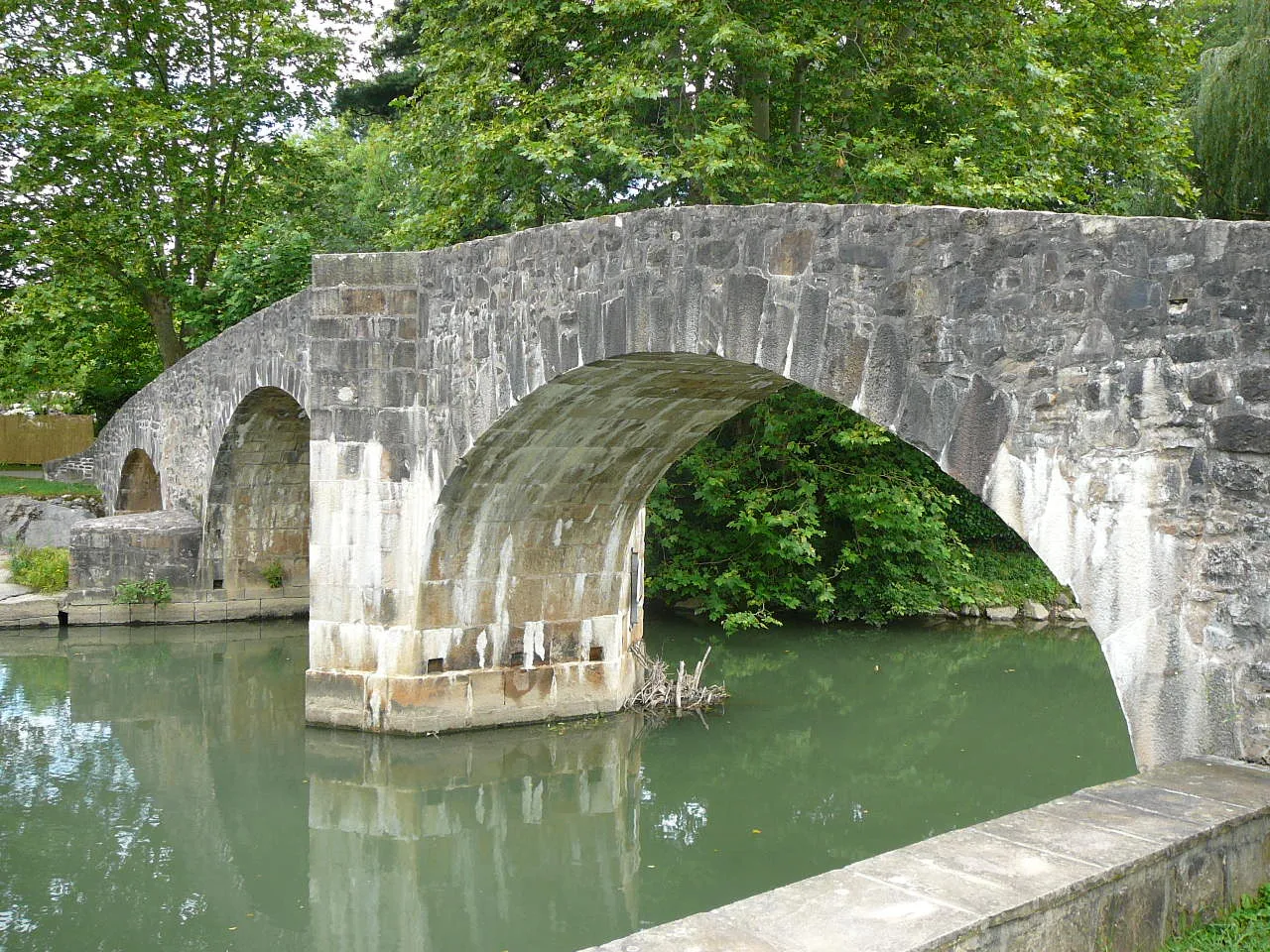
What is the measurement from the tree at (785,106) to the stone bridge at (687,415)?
3.03m

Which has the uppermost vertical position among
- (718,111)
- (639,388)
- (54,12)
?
(54,12)

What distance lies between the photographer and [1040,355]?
14.6 feet

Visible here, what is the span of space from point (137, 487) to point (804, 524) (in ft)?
32.7

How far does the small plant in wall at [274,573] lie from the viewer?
13969mm

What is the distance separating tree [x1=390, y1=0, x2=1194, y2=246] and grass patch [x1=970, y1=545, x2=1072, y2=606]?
4.12m

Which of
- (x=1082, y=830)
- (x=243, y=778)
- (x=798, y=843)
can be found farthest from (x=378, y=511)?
(x=1082, y=830)

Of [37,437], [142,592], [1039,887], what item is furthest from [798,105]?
[37,437]

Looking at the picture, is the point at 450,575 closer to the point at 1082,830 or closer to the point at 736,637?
the point at 736,637

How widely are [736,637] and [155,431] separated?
7541 millimetres

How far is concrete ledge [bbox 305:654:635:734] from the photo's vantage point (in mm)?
8438

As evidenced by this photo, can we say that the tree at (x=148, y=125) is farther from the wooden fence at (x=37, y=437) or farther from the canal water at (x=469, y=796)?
the canal water at (x=469, y=796)

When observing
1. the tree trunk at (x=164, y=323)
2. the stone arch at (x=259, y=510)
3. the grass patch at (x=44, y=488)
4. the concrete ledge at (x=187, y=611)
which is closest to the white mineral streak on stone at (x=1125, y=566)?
the stone arch at (x=259, y=510)

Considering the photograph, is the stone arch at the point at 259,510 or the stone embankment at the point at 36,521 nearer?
the stone arch at the point at 259,510

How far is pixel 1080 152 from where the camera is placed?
12.9 meters
